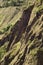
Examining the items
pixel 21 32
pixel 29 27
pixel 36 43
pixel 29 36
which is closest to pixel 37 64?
pixel 36 43

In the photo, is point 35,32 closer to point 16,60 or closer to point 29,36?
point 29,36

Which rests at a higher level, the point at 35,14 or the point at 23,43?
the point at 35,14

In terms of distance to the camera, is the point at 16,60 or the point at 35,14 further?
the point at 35,14

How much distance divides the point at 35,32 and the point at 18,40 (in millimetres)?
9643

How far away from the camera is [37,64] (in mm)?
42188

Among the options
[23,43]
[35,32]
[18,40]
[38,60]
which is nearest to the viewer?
[38,60]

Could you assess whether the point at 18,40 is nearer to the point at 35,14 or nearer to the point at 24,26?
the point at 24,26

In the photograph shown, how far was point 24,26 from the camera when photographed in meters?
55.8

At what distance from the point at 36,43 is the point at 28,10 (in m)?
13.5

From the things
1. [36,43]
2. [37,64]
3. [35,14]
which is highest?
[35,14]

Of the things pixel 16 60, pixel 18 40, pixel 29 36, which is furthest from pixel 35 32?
pixel 18 40

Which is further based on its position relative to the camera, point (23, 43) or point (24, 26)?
point (24, 26)

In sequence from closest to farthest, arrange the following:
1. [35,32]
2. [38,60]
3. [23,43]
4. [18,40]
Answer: [38,60] → [35,32] → [23,43] → [18,40]

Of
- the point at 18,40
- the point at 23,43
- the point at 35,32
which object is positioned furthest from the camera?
the point at 18,40
